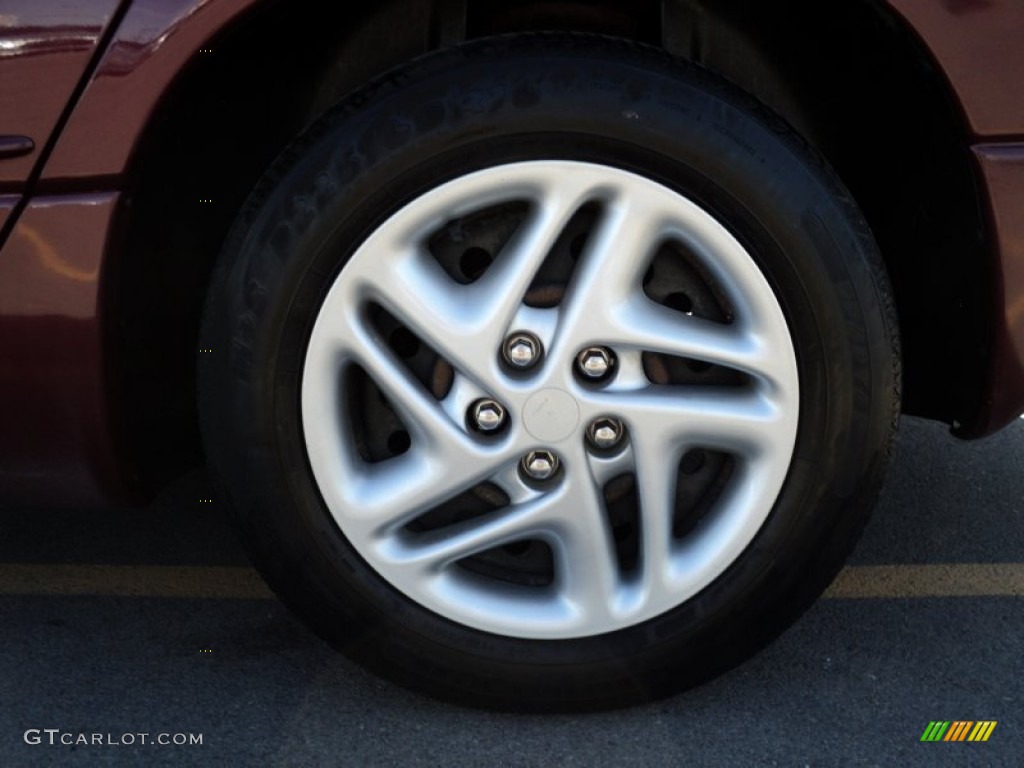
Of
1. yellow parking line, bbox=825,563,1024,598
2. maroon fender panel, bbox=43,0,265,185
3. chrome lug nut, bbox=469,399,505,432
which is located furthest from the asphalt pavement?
maroon fender panel, bbox=43,0,265,185

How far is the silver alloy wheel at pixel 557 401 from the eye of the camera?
1.51 metres

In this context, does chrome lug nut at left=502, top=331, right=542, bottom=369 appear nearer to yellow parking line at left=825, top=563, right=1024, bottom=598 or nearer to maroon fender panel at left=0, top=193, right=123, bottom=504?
maroon fender panel at left=0, top=193, right=123, bottom=504

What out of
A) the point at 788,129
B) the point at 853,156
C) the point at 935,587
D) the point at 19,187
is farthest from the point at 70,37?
the point at 935,587

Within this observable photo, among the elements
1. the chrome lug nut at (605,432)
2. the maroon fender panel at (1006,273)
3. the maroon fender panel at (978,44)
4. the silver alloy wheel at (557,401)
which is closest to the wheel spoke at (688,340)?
the silver alloy wheel at (557,401)

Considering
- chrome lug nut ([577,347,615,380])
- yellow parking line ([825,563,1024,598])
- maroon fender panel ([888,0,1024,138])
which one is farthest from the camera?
yellow parking line ([825,563,1024,598])

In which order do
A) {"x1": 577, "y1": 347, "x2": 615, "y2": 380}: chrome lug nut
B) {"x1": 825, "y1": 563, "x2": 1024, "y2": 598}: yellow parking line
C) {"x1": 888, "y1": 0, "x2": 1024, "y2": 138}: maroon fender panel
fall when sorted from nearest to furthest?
{"x1": 888, "y1": 0, "x2": 1024, "y2": 138}: maroon fender panel → {"x1": 577, "y1": 347, "x2": 615, "y2": 380}: chrome lug nut → {"x1": 825, "y1": 563, "x2": 1024, "y2": 598}: yellow parking line

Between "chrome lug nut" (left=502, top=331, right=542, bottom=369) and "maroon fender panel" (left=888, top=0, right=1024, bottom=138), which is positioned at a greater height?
"maroon fender panel" (left=888, top=0, right=1024, bottom=138)

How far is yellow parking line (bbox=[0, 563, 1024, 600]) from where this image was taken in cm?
200

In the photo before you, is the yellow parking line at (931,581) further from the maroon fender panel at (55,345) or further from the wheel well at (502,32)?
the maroon fender panel at (55,345)

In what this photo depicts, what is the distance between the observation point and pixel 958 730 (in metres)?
1.61

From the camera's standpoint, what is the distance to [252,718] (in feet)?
5.39

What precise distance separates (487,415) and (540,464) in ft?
0.31

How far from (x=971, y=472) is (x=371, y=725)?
1.46 m

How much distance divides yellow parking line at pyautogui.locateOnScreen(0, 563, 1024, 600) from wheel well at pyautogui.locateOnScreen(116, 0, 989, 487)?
0.33 metres
